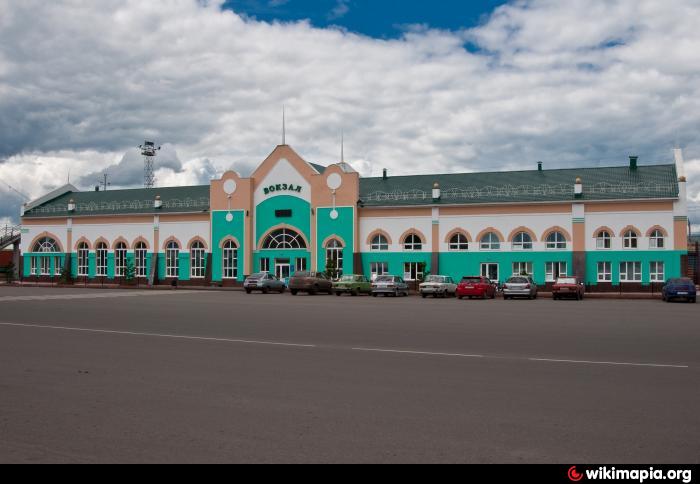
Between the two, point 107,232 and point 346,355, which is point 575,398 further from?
point 107,232

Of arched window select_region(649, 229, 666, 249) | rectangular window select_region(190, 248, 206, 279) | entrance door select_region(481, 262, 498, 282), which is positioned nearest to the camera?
arched window select_region(649, 229, 666, 249)

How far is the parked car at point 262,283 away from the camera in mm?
44812

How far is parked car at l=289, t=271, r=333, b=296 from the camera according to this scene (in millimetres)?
43562

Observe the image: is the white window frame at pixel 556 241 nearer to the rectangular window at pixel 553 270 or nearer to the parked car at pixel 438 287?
the rectangular window at pixel 553 270

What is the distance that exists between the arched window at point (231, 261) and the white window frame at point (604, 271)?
27.8 meters

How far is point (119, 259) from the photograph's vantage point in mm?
61281

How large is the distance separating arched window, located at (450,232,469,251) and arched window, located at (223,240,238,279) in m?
17.7

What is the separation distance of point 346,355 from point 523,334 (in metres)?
5.98

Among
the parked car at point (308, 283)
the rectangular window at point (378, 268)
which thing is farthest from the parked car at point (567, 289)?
the rectangular window at point (378, 268)

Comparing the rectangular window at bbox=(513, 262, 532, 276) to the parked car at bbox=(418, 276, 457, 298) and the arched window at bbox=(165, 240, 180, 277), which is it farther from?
the arched window at bbox=(165, 240, 180, 277)

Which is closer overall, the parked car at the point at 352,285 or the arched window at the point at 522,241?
the parked car at the point at 352,285

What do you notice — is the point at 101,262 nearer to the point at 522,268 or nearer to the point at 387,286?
the point at 387,286

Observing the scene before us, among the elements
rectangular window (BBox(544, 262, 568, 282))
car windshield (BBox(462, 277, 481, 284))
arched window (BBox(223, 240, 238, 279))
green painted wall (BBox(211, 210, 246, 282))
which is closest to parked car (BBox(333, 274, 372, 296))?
car windshield (BBox(462, 277, 481, 284))

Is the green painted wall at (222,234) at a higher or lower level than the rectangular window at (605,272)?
higher
